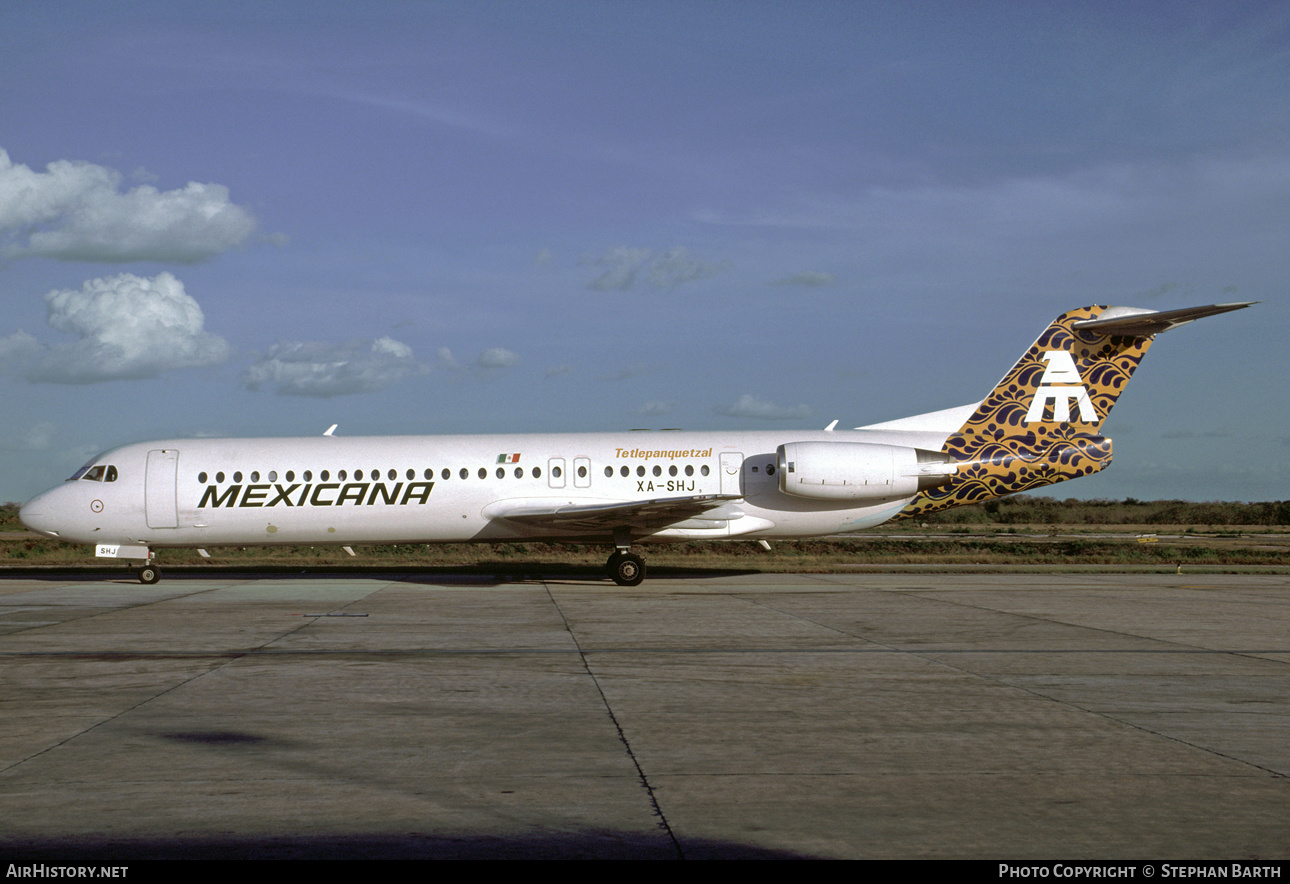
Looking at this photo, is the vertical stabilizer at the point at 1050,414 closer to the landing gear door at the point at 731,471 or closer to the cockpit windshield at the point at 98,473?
the landing gear door at the point at 731,471

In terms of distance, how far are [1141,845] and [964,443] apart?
18070 millimetres

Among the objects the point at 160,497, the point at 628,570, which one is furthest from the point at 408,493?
the point at 160,497

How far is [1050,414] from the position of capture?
73.0 ft

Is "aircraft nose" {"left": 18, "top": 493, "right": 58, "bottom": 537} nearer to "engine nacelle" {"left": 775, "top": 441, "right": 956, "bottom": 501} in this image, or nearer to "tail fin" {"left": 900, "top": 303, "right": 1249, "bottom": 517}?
"engine nacelle" {"left": 775, "top": 441, "right": 956, "bottom": 501}

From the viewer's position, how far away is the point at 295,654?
11.4 m

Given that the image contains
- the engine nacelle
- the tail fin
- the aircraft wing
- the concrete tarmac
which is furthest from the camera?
the tail fin

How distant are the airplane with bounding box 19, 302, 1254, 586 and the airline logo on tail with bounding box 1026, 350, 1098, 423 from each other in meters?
0.03

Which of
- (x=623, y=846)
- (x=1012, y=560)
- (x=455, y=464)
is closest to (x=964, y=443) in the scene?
(x=1012, y=560)

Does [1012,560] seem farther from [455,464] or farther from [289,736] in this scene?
[289,736]

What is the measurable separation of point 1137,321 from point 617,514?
1175 centimetres

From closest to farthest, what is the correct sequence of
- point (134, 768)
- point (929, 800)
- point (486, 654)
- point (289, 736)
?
point (929, 800) → point (134, 768) → point (289, 736) → point (486, 654)

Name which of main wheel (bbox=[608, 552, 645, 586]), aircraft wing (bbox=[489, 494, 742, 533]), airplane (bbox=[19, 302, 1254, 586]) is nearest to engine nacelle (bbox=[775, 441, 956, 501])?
airplane (bbox=[19, 302, 1254, 586])

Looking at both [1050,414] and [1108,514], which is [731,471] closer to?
[1050,414]

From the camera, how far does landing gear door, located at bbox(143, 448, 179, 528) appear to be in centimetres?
2175
